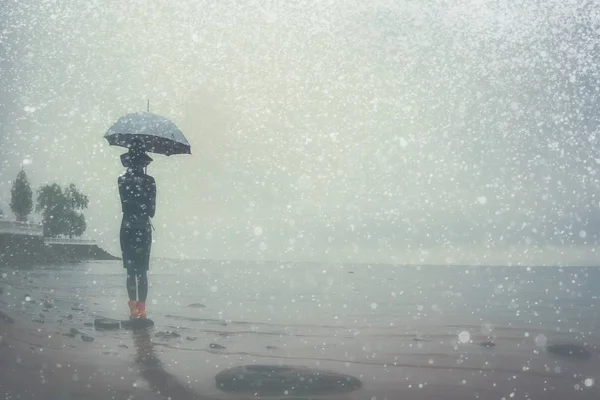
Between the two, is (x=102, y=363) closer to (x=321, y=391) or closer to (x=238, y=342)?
(x=321, y=391)

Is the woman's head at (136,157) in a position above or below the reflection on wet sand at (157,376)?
above

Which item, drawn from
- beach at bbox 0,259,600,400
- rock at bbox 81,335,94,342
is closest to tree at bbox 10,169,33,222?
beach at bbox 0,259,600,400

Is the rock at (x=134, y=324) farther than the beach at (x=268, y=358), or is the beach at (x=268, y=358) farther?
the rock at (x=134, y=324)

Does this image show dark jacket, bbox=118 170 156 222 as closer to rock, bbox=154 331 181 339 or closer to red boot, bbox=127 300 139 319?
red boot, bbox=127 300 139 319

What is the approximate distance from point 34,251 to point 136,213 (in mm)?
53826

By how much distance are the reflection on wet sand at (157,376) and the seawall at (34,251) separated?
38.0 m

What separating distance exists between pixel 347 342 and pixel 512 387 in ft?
13.7

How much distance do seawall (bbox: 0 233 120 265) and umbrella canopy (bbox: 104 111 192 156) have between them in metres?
35.7

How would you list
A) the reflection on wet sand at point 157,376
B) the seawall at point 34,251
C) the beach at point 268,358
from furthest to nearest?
the seawall at point 34,251
the beach at point 268,358
the reflection on wet sand at point 157,376

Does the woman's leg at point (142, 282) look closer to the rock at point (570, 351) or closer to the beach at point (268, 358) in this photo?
the beach at point (268, 358)

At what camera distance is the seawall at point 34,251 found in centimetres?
4822

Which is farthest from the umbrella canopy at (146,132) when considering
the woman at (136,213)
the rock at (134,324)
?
the rock at (134,324)

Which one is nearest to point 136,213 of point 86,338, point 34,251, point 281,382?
point 86,338

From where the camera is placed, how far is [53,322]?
9.45 m
